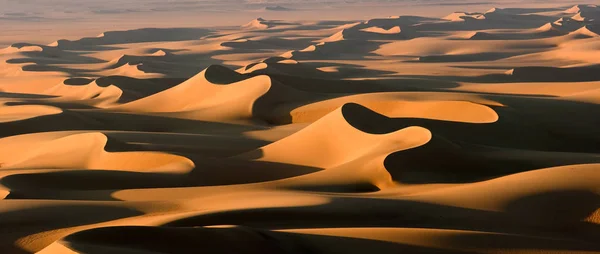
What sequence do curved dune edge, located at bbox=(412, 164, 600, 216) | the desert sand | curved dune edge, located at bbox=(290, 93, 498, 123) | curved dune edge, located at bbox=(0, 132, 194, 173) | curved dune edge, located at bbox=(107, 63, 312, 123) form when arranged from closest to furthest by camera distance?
the desert sand → curved dune edge, located at bbox=(412, 164, 600, 216) → curved dune edge, located at bbox=(0, 132, 194, 173) → curved dune edge, located at bbox=(290, 93, 498, 123) → curved dune edge, located at bbox=(107, 63, 312, 123)

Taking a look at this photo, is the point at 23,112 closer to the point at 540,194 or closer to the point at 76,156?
the point at 76,156

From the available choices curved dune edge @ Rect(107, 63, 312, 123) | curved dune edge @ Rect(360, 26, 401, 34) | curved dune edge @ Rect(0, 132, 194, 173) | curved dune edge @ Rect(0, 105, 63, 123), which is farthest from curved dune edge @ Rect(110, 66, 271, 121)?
curved dune edge @ Rect(360, 26, 401, 34)

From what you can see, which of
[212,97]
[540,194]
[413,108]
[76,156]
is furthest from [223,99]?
[540,194]

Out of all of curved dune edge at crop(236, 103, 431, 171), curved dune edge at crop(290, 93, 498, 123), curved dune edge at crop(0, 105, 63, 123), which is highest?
curved dune edge at crop(236, 103, 431, 171)

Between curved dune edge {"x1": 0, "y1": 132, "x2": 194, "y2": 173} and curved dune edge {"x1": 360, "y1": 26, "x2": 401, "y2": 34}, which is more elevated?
curved dune edge {"x1": 0, "y1": 132, "x2": 194, "y2": 173}

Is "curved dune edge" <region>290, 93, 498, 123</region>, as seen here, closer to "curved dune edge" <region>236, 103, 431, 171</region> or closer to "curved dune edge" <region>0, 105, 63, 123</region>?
"curved dune edge" <region>236, 103, 431, 171</region>

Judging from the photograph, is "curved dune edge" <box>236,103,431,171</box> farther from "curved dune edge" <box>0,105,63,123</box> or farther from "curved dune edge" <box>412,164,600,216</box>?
"curved dune edge" <box>0,105,63,123</box>

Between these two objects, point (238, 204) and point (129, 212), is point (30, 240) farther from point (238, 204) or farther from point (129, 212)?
point (238, 204)

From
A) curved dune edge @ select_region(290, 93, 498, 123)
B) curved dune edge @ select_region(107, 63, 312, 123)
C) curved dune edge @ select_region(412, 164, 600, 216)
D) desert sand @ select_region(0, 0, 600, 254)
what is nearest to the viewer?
desert sand @ select_region(0, 0, 600, 254)

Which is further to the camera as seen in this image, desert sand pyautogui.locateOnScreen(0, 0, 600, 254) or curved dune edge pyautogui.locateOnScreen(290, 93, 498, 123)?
curved dune edge pyautogui.locateOnScreen(290, 93, 498, 123)

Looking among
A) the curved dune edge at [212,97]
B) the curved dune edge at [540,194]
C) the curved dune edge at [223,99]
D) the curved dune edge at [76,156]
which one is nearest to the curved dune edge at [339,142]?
the curved dune edge at [76,156]
